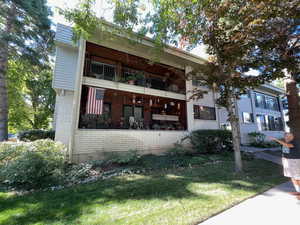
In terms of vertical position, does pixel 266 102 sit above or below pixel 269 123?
above

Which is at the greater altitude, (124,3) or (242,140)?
(124,3)

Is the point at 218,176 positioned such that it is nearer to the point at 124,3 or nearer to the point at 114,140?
the point at 114,140

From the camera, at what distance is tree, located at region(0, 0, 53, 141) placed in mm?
9844

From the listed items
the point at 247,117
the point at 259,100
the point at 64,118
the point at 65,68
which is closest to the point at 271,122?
the point at 259,100

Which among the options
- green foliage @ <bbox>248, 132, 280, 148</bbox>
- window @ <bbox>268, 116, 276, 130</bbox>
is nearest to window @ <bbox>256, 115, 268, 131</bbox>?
window @ <bbox>268, 116, 276, 130</bbox>

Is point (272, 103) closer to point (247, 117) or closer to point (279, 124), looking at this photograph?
point (279, 124)

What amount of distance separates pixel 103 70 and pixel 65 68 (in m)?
2.39

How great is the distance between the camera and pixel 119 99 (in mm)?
11531

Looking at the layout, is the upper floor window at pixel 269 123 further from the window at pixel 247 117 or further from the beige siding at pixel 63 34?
the beige siding at pixel 63 34

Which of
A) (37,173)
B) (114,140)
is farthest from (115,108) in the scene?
(37,173)

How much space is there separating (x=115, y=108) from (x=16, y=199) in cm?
793

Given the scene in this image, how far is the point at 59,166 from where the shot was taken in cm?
529

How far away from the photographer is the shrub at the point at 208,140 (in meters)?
9.82

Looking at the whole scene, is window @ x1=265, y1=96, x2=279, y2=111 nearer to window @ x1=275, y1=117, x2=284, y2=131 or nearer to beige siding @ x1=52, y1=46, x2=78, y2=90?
window @ x1=275, y1=117, x2=284, y2=131
